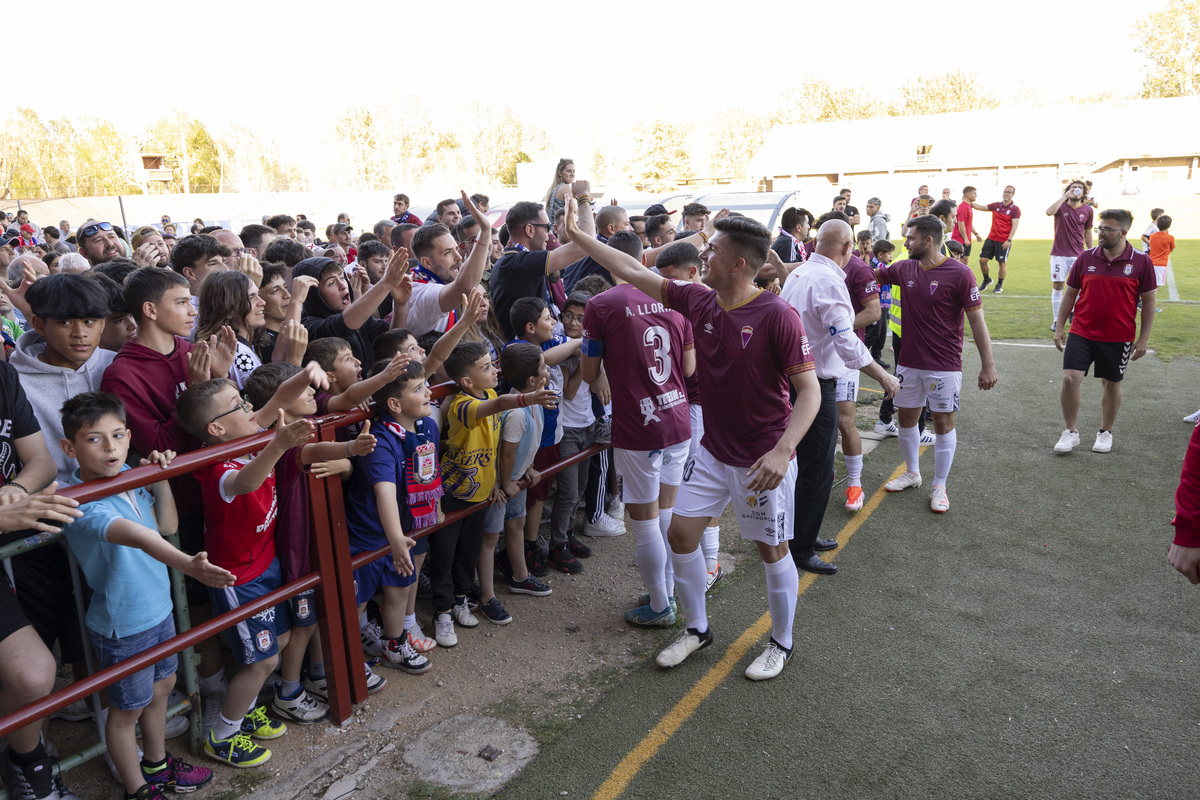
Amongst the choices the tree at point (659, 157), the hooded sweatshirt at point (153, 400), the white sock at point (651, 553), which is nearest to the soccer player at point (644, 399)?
the white sock at point (651, 553)

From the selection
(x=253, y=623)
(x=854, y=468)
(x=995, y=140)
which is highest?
(x=995, y=140)

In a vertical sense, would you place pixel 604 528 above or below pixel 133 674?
below

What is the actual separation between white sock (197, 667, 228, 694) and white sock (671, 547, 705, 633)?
85.0 inches

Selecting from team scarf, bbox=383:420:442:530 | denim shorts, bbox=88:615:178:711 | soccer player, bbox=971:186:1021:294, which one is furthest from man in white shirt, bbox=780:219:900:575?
soccer player, bbox=971:186:1021:294

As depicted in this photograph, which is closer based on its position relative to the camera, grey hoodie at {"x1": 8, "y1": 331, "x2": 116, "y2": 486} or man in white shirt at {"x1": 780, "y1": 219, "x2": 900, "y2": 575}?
grey hoodie at {"x1": 8, "y1": 331, "x2": 116, "y2": 486}

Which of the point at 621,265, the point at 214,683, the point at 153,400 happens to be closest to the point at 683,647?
the point at 621,265

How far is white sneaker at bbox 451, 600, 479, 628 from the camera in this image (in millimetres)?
4090

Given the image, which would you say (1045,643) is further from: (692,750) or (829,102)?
(829,102)

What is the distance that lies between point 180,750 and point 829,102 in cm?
8826

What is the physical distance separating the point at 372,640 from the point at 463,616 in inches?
20.2

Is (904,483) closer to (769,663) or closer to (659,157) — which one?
(769,663)

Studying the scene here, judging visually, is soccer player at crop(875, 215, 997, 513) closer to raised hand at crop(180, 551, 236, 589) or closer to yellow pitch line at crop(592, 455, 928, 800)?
yellow pitch line at crop(592, 455, 928, 800)

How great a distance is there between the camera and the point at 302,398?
3.04 metres

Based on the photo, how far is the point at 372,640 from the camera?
3.80 meters
